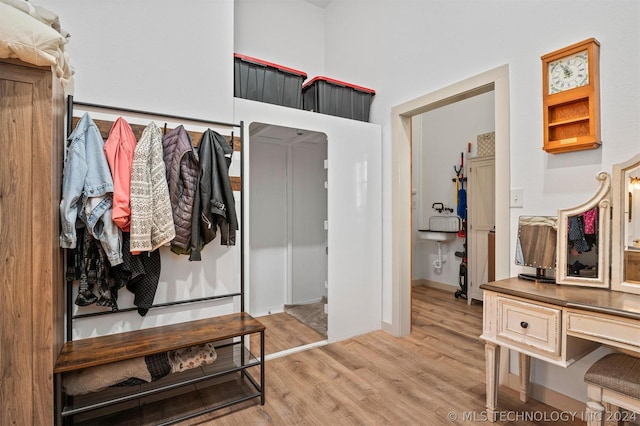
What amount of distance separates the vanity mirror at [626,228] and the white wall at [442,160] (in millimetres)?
2799

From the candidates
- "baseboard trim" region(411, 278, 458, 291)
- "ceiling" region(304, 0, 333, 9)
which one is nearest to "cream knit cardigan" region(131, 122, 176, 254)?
"ceiling" region(304, 0, 333, 9)

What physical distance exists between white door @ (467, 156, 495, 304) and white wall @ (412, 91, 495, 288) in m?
0.25

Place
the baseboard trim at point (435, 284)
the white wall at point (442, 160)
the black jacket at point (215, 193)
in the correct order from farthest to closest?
the baseboard trim at point (435, 284)
the white wall at point (442, 160)
the black jacket at point (215, 193)

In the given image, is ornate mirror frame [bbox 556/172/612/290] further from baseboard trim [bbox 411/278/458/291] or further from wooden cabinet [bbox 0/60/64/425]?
baseboard trim [bbox 411/278/458/291]

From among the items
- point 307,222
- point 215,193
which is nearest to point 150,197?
point 215,193

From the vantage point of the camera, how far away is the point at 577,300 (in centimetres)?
153

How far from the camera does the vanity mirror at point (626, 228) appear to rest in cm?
164

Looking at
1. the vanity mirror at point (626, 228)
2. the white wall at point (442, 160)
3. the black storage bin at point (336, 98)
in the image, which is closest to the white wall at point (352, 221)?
the black storage bin at point (336, 98)

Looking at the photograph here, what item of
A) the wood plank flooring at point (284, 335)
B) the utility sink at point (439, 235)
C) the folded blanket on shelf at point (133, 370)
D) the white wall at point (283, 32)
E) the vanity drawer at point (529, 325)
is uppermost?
the white wall at point (283, 32)

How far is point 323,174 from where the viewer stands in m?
4.16

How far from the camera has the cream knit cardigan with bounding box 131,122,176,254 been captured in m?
1.74

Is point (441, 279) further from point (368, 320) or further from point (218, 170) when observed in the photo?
point (218, 170)

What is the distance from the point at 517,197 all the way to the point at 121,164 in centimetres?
243

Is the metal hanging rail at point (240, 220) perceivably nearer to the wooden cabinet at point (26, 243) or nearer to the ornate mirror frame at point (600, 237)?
the wooden cabinet at point (26, 243)
